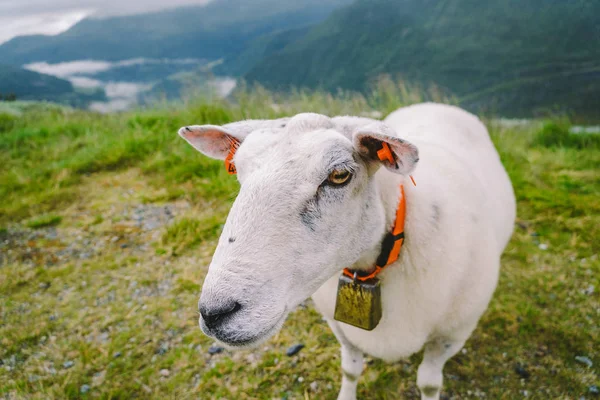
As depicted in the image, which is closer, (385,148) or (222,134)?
(385,148)

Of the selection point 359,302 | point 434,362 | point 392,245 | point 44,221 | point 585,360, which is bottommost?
point 585,360

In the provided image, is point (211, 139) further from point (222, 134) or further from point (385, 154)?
point (385, 154)

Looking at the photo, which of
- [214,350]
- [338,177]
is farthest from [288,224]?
[214,350]

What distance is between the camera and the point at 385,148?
135cm

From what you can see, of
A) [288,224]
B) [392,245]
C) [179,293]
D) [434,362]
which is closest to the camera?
[288,224]

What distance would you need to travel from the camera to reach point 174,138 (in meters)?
6.37

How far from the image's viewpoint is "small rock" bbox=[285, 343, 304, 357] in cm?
293

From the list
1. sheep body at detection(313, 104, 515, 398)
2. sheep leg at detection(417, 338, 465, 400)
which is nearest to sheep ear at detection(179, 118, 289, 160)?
sheep body at detection(313, 104, 515, 398)

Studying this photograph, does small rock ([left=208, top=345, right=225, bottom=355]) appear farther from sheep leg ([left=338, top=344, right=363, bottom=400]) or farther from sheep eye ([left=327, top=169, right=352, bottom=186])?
sheep eye ([left=327, top=169, right=352, bottom=186])

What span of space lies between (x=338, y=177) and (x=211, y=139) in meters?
0.85

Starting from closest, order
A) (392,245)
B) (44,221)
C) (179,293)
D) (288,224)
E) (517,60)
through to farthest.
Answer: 1. (288,224)
2. (392,245)
3. (179,293)
4. (44,221)
5. (517,60)

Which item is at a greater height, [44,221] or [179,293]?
[44,221]

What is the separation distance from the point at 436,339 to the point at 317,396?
1097 mm

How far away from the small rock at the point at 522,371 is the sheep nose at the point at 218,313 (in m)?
2.59
